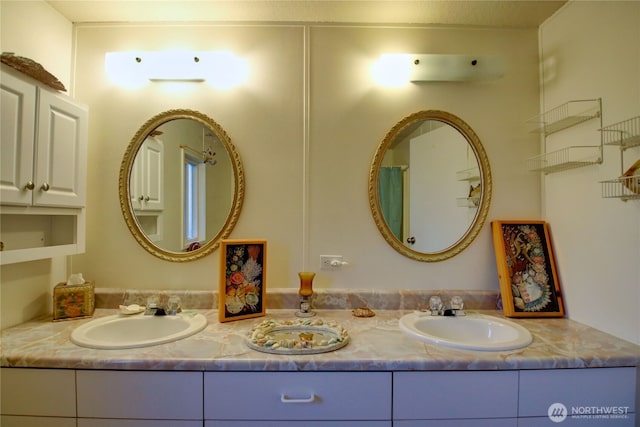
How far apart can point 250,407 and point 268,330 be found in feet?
0.96

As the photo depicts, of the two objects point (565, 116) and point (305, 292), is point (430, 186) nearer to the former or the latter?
point (565, 116)

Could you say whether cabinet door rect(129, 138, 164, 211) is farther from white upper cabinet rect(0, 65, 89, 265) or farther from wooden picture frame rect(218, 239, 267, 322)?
wooden picture frame rect(218, 239, 267, 322)

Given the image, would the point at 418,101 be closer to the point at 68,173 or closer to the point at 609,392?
the point at 609,392

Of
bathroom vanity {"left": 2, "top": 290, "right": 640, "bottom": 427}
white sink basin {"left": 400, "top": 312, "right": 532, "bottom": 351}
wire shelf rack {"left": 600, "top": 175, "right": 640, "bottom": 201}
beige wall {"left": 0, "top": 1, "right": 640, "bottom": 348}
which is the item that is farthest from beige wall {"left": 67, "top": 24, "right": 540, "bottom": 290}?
bathroom vanity {"left": 2, "top": 290, "right": 640, "bottom": 427}

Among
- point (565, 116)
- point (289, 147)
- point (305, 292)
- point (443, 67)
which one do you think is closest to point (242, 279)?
point (305, 292)

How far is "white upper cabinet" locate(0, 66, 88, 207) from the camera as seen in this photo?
1095mm

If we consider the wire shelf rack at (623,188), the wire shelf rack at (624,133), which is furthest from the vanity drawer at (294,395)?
the wire shelf rack at (624,133)

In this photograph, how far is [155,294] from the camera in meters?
1.48

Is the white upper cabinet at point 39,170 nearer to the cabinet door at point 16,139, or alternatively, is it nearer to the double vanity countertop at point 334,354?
the cabinet door at point 16,139

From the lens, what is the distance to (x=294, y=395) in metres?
0.97

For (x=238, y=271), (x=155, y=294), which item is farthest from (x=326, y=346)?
(x=155, y=294)

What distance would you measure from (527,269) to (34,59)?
8.72 ft

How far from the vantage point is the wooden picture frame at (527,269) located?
4.62 feet

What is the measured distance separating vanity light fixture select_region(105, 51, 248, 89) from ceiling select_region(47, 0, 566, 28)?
206mm
